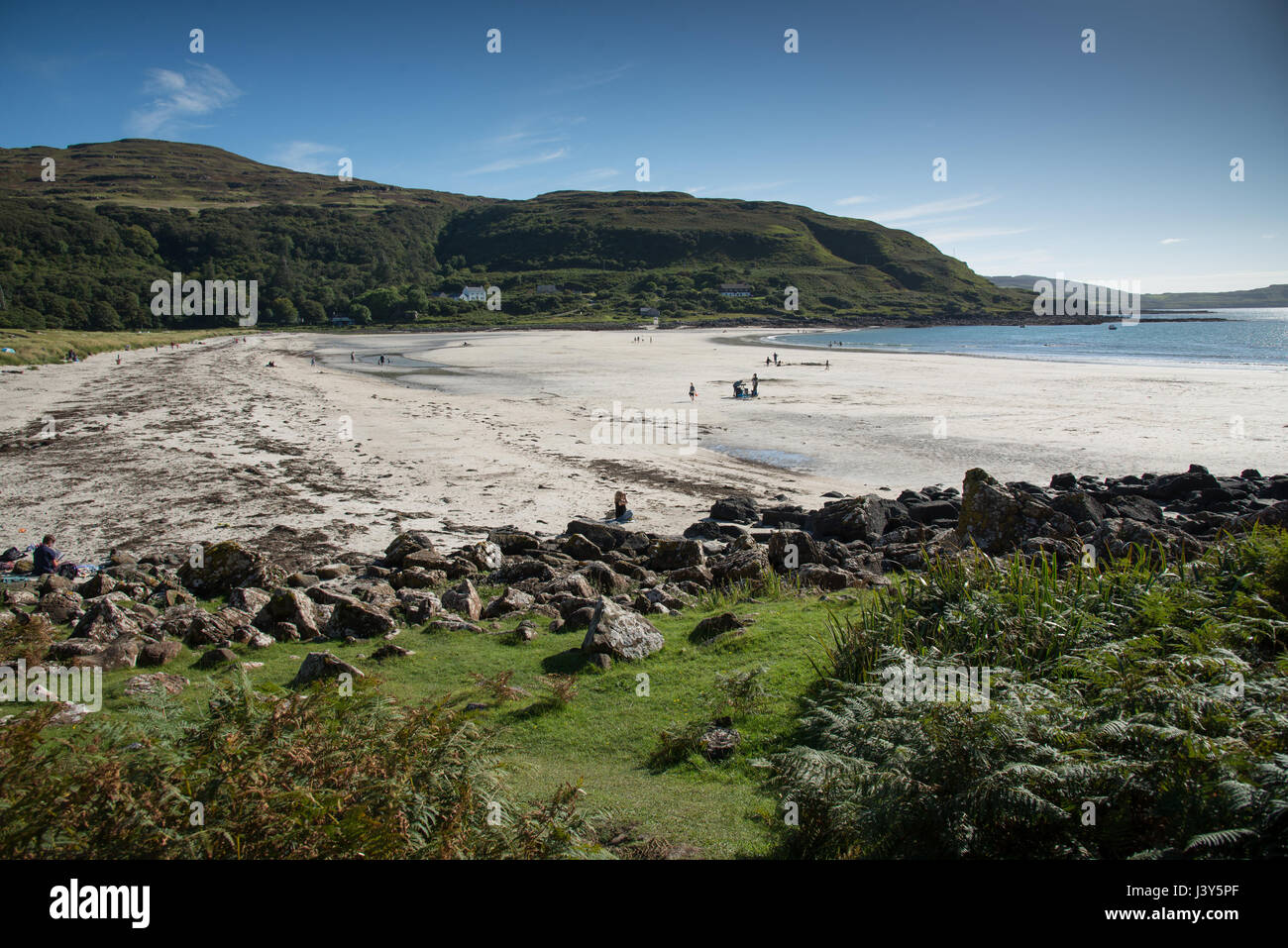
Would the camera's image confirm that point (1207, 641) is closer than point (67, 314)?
Yes

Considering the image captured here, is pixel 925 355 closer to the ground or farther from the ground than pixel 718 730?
farther from the ground

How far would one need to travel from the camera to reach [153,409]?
37.6 metres

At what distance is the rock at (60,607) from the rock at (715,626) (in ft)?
31.7

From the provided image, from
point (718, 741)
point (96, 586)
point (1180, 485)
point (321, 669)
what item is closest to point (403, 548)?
point (96, 586)

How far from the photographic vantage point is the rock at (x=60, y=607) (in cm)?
1105

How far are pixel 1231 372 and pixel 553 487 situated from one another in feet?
186

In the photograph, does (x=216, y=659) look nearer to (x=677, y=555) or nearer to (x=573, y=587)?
(x=573, y=587)

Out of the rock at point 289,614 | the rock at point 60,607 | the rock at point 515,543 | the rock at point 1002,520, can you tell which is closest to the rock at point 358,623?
the rock at point 289,614

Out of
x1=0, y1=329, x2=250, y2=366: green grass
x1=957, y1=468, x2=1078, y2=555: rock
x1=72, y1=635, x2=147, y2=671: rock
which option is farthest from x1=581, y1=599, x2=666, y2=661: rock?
x1=0, y1=329, x2=250, y2=366: green grass

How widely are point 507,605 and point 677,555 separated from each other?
4.15 meters

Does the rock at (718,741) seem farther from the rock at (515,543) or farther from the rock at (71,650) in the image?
the rock at (515,543)

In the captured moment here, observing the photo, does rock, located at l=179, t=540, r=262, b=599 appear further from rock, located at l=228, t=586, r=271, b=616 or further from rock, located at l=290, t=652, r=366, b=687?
rock, located at l=290, t=652, r=366, b=687
